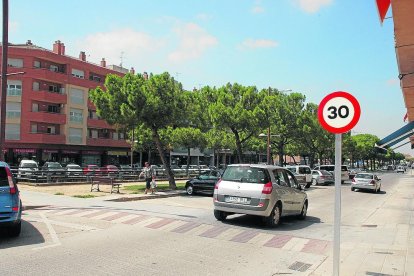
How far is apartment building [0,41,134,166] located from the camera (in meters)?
50.6

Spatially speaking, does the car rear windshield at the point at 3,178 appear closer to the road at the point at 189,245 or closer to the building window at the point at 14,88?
the road at the point at 189,245

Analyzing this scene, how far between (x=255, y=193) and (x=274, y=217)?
1.01 meters

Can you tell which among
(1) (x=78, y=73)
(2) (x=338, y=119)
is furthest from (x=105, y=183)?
(1) (x=78, y=73)

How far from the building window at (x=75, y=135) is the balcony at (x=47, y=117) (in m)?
1.86

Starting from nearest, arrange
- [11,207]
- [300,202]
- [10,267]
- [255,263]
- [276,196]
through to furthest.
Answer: [10,267]
[255,263]
[11,207]
[276,196]
[300,202]

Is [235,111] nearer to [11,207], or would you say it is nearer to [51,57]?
[11,207]

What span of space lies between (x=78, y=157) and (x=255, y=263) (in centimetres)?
5334

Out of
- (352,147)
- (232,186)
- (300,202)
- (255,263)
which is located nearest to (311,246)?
(255,263)

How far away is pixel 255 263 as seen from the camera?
746 cm

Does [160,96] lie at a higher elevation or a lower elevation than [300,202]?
higher

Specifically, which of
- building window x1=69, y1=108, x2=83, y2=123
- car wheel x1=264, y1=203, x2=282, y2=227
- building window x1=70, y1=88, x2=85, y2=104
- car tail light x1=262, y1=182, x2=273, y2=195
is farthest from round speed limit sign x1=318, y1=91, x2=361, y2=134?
building window x1=70, y1=88, x2=85, y2=104

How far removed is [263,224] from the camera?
11875 millimetres

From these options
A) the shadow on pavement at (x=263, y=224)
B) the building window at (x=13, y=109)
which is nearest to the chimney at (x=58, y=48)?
the building window at (x=13, y=109)

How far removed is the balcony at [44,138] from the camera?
5081 cm
